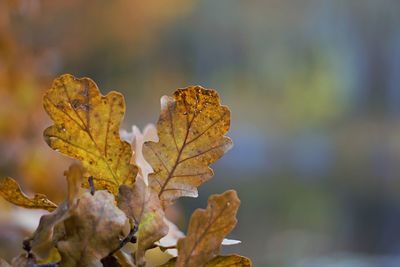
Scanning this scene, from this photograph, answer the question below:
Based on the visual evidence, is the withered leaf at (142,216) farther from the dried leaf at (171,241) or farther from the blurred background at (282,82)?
the blurred background at (282,82)

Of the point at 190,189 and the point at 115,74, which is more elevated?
the point at 115,74

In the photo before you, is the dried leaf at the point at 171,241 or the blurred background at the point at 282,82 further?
the blurred background at the point at 282,82

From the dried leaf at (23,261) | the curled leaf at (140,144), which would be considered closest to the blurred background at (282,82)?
the curled leaf at (140,144)

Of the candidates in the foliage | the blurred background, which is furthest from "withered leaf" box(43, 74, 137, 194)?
the blurred background

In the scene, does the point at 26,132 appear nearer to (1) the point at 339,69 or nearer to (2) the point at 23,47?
(2) the point at 23,47

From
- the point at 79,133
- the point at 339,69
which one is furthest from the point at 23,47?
the point at 339,69

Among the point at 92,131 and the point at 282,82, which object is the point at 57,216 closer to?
the point at 92,131

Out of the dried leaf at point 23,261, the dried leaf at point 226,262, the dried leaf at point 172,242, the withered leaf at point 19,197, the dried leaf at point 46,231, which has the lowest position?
the dried leaf at point 23,261
